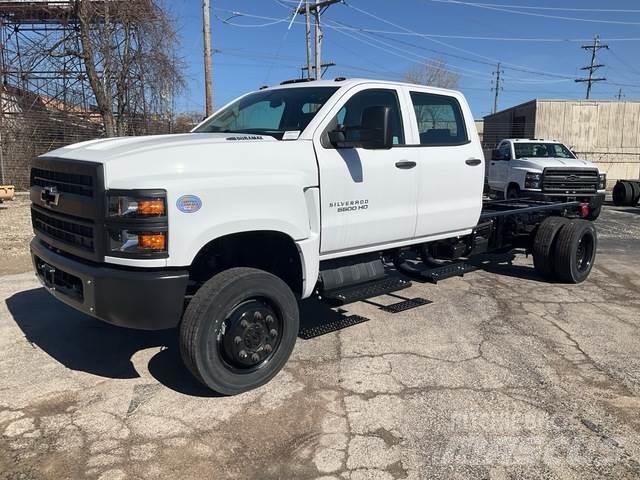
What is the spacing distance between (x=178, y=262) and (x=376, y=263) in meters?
2.16

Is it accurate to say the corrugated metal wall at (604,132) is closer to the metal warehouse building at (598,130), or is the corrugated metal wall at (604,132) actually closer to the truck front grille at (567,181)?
the metal warehouse building at (598,130)

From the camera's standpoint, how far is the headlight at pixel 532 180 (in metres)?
14.9

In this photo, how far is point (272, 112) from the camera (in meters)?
4.99

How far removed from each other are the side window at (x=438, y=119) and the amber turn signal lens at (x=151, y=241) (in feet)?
9.52

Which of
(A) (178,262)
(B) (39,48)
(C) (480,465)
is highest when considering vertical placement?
(B) (39,48)

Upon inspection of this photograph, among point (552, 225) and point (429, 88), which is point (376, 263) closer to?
point (429, 88)

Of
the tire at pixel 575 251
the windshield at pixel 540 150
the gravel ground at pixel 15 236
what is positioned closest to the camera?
the tire at pixel 575 251

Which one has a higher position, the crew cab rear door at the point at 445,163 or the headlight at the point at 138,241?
the crew cab rear door at the point at 445,163

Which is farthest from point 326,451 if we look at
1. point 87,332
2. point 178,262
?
point 87,332

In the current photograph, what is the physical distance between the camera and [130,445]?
3354 millimetres

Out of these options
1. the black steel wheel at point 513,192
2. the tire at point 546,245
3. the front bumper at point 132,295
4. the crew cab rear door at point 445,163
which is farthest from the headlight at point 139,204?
the black steel wheel at point 513,192

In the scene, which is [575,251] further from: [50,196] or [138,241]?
[50,196]

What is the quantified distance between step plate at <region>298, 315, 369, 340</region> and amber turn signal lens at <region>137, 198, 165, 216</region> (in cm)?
172

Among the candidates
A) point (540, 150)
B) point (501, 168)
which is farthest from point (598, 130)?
point (501, 168)
